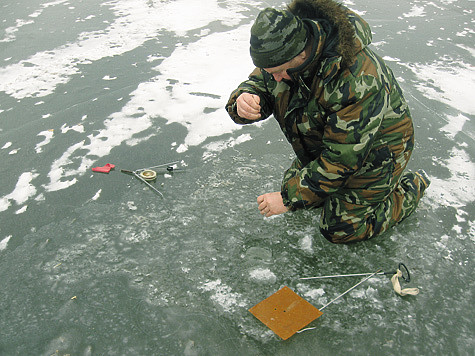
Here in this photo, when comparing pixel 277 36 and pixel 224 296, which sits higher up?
A: pixel 277 36

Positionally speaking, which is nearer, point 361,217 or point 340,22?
point 340,22

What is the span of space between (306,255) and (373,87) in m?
0.94

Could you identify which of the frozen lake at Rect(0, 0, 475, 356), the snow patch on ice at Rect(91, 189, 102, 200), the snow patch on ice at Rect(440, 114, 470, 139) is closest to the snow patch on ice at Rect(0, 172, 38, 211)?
the frozen lake at Rect(0, 0, 475, 356)

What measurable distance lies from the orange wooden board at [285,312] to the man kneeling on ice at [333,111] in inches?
16.8

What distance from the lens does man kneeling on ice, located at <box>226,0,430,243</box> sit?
5.57 ft

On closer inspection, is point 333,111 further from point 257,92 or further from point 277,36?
point 257,92

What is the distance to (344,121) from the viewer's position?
175 cm

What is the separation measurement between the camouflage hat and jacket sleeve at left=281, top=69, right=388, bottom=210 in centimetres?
24

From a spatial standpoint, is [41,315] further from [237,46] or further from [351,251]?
[237,46]

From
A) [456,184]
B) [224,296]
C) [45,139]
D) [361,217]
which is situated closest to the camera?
[224,296]

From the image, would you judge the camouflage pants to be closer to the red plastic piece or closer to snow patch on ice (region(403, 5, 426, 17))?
the red plastic piece

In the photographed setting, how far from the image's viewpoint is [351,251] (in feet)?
7.27

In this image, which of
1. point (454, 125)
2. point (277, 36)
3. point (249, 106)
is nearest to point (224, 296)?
point (249, 106)

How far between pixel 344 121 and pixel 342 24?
15.7 inches
